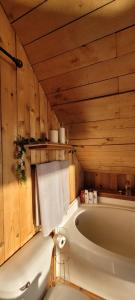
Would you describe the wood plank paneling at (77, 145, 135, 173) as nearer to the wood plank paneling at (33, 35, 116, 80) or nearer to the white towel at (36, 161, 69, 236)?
the white towel at (36, 161, 69, 236)

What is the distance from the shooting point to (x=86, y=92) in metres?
1.28

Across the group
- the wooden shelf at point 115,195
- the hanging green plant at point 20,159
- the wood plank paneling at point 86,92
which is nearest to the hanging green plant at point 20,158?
the hanging green plant at point 20,159

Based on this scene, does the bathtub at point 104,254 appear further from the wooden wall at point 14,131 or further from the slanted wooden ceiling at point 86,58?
the slanted wooden ceiling at point 86,58

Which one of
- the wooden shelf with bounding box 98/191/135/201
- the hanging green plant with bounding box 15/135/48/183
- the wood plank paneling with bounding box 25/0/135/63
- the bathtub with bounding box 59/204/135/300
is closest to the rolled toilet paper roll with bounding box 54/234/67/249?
the bathtub with bounding box 59/204/135/300

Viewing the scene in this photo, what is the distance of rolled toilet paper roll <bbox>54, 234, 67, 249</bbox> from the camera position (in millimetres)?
1336

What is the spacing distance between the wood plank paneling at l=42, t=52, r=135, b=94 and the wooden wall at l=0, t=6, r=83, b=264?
0.17m

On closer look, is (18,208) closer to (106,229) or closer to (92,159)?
(92,159)

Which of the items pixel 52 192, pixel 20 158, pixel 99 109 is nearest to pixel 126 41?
pixel 99 109

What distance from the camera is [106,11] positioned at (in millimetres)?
805

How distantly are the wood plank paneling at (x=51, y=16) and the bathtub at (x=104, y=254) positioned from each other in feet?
5.30

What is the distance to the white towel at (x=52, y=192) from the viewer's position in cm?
123

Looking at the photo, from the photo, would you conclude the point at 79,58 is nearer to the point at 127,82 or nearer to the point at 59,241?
the point at 127,82

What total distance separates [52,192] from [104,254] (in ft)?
2.07

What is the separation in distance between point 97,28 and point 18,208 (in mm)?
1228
